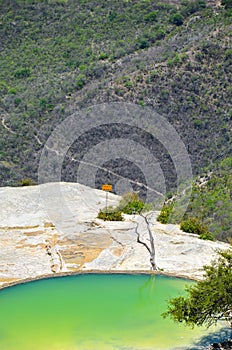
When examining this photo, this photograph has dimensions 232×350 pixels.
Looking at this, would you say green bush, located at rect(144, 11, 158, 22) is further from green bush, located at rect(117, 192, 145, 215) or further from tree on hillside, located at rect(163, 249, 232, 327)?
tree on hillside, located at rect(163, 249, 232, 327)

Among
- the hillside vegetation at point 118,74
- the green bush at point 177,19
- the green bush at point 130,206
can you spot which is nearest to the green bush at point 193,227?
the green bush at point 130,206

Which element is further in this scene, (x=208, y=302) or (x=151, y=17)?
(x=151, y=17)

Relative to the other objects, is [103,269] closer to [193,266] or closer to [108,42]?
[193,266]

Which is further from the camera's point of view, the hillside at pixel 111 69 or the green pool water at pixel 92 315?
the hillside at pixel 111 69

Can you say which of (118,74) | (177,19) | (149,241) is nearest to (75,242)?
(149,241)

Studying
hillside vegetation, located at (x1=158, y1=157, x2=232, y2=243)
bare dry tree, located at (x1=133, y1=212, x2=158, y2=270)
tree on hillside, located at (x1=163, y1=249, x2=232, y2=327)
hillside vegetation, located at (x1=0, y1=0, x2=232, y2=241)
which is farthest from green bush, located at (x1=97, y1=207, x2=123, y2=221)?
tree on hillside, located at (x1=163, y1=249, x2=232, y2=327)

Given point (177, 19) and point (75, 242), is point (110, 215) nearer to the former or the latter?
point (75, 242)

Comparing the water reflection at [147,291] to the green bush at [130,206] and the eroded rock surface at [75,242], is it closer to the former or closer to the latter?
the eroded rock surface at [75,242]
